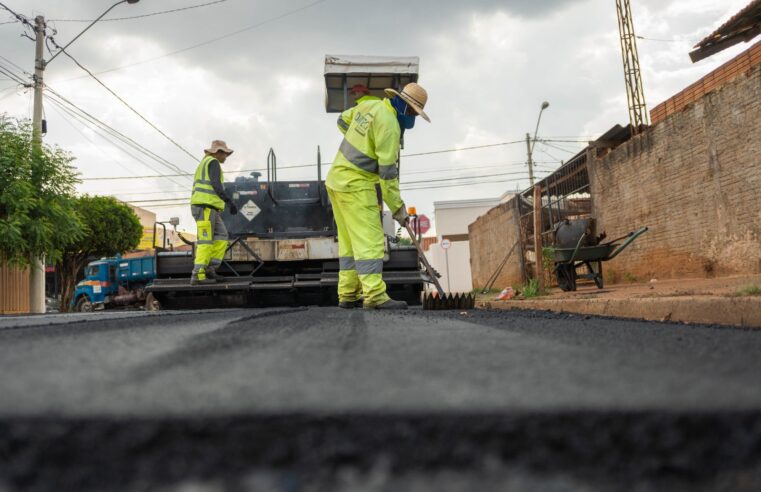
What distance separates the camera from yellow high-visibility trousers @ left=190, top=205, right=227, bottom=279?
21.1 ft

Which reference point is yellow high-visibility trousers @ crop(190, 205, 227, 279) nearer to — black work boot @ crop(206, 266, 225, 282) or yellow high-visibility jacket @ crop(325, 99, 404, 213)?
black work boot @ crop(206, 266, 225, 282)

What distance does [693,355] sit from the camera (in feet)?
4.26

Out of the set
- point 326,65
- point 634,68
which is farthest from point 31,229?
point 634,68

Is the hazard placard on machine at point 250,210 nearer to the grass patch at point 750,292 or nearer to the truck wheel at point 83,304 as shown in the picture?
the grass patch at point 750,292

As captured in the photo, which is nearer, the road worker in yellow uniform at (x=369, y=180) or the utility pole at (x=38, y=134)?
the road worker in yellow uniform at (x=369, y=180)

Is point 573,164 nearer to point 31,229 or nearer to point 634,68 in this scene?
point 634,68

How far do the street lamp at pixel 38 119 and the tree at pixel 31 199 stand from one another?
321 millimetres

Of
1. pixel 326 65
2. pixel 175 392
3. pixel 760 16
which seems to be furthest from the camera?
pixel 760 16

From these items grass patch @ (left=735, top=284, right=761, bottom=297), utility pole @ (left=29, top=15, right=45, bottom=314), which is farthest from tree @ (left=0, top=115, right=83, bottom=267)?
grass patch @ (left=735, top=284, right=761, bottom=297)

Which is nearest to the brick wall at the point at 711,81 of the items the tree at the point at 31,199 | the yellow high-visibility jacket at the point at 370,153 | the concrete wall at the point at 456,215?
the yellow high-visibility jacket at the point at 370,153

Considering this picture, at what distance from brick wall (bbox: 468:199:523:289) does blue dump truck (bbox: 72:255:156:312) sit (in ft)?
29.9

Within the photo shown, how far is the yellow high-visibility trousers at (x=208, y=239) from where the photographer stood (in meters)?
6.44

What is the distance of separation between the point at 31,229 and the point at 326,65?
8283 mm

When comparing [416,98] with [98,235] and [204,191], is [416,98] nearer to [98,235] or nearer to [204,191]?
[204,191]
